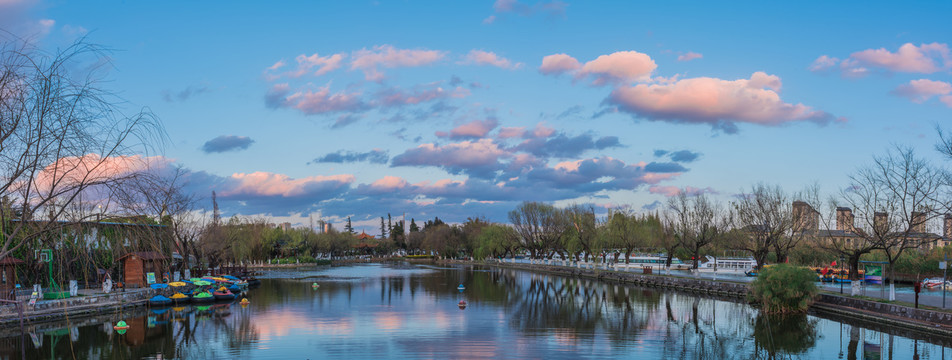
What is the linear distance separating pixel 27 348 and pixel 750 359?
27657 mm

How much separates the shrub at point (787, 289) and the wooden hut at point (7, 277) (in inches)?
1597

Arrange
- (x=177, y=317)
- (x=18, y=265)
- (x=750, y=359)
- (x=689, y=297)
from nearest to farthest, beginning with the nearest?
(x=750, y=359)
(x=177, y=317)
(x=18, y=265)
(x=689, y=297)

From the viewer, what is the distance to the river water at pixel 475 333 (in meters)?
24.4

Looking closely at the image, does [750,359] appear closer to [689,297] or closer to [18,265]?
[689,297]

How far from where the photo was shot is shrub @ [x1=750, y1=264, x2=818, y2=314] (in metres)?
35.1

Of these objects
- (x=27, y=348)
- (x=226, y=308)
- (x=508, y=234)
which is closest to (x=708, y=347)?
(x=27, y=348)

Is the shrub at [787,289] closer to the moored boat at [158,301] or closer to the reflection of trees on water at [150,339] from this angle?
the reflection of trees on water at [150,339]

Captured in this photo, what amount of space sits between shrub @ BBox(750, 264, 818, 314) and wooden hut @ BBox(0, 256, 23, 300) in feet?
133

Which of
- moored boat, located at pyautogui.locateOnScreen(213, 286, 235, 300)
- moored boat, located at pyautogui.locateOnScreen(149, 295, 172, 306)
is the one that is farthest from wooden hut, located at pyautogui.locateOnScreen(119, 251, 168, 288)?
moored boat, located at pyautogui.locateOnScreen(213, 286, 235, 300)

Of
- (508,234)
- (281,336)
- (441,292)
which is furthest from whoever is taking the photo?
(508,234)

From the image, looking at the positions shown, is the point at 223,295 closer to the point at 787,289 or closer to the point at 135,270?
the point at 135,270

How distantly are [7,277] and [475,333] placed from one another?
28.6m

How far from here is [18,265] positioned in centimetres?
4078

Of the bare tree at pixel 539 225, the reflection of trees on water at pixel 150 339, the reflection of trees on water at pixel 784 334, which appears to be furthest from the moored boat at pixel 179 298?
the bare tree at pixel 539 225
